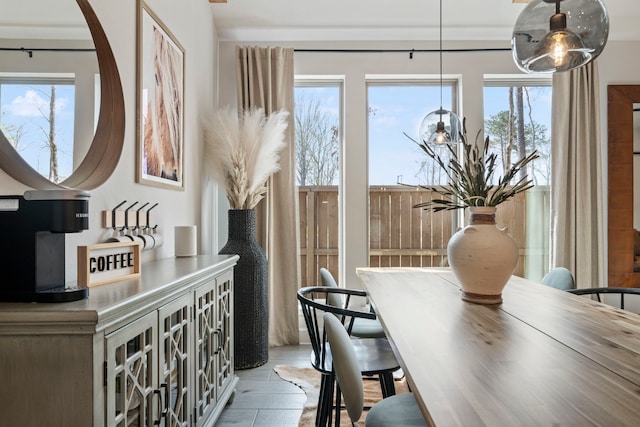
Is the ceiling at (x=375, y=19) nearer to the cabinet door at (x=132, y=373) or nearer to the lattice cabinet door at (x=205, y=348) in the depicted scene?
the lattice cabinet door at (x=205, y=348)

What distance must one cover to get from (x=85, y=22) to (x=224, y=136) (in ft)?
4.69

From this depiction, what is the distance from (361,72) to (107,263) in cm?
298

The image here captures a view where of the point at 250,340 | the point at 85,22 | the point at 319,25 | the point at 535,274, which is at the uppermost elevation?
the point at 319,25

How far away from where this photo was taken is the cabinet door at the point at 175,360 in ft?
4.75

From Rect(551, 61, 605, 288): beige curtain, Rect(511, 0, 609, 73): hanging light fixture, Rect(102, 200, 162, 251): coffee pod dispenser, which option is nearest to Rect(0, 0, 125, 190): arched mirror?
Rect(102, 200, 162, 251): coffee pod dispenser

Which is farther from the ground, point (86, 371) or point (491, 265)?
point (491, 265)

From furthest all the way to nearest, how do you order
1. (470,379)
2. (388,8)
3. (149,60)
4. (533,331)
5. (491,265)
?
(388,8), (149,60), (491,265), (533,331), (470,379)

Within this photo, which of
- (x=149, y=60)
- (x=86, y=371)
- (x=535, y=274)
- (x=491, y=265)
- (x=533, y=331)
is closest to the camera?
(x=86, y=371)

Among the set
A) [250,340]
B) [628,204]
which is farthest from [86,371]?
[628,204]

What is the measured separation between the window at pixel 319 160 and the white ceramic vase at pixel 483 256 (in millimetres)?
2181

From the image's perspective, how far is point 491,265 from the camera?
64.3 inches

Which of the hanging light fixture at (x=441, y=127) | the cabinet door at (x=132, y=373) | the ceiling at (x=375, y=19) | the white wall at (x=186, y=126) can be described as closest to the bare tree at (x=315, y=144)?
the ceiling at (x=375, y=19)

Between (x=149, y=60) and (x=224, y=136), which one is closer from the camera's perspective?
(x=149, y=60)

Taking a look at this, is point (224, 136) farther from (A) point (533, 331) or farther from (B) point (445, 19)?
(A) point (533, 331)
